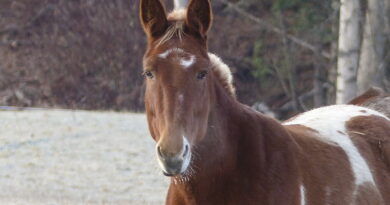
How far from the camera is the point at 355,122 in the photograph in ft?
17.6

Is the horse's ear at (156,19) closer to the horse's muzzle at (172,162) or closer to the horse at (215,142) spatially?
the horse at (215,142)

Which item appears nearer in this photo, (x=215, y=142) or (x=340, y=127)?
(x=215, y=142)

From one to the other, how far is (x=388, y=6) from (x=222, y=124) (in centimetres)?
1366

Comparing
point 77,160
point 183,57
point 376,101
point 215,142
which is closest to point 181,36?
point 183,57

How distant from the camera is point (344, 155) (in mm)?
4902

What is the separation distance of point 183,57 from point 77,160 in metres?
9.02

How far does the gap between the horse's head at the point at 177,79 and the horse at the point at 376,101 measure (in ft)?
8.30

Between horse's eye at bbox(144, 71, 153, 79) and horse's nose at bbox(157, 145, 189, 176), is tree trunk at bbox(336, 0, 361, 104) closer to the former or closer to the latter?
horse's eye at bbox(144, 71, 153, 79)

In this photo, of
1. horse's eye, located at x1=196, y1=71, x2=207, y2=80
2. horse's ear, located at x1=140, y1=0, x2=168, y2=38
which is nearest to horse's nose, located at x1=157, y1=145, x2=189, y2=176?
horse's eye, located at x1=196, y1=71, x2=207, y2=80

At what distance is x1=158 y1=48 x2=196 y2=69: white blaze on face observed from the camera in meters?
3.88

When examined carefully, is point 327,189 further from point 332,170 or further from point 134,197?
point 134,197

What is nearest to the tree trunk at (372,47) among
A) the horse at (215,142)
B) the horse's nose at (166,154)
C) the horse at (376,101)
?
Answer: the horse at (376,101)

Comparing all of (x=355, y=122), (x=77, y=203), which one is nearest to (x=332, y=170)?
(x=355, y=122)

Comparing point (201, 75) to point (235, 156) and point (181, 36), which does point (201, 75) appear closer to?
point (181, 36)
